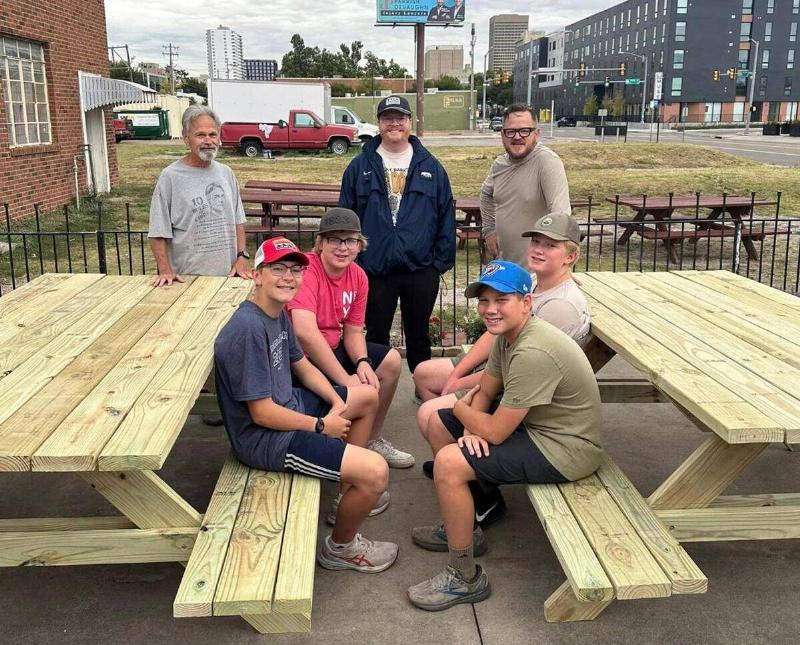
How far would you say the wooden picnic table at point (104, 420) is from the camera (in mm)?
2205

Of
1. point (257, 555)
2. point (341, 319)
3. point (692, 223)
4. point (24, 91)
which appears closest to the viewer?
point (257, 555)

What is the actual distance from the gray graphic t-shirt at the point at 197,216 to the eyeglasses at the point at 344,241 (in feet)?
3.10

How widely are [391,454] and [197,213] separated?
163cm

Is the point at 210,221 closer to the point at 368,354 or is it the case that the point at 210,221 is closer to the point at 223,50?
the point at 368,354

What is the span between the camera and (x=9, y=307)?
3844mm

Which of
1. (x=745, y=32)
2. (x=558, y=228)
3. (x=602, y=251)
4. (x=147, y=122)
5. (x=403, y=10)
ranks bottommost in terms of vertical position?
(x=602, y=251)

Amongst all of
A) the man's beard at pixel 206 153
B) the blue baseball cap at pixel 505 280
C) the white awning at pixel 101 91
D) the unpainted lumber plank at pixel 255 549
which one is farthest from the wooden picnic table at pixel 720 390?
the white awning at pixel 101 91

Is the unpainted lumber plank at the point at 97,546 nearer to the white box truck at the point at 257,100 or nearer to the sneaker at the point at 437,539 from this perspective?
the sneaker at the point at 437,539

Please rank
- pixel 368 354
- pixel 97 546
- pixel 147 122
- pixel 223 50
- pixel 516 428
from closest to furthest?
pixel 97 546 → pixel 516 428 → pixel 368 354 → pixel 147 122 → pixel 223 50

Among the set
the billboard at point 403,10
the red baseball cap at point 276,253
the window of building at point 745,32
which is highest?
the window of building at point 745,32

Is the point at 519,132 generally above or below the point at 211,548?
above

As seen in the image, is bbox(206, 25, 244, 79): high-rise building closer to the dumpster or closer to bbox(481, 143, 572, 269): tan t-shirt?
the dumpster

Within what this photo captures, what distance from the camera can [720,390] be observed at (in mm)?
2672

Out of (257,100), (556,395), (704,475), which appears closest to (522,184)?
(556,395)
